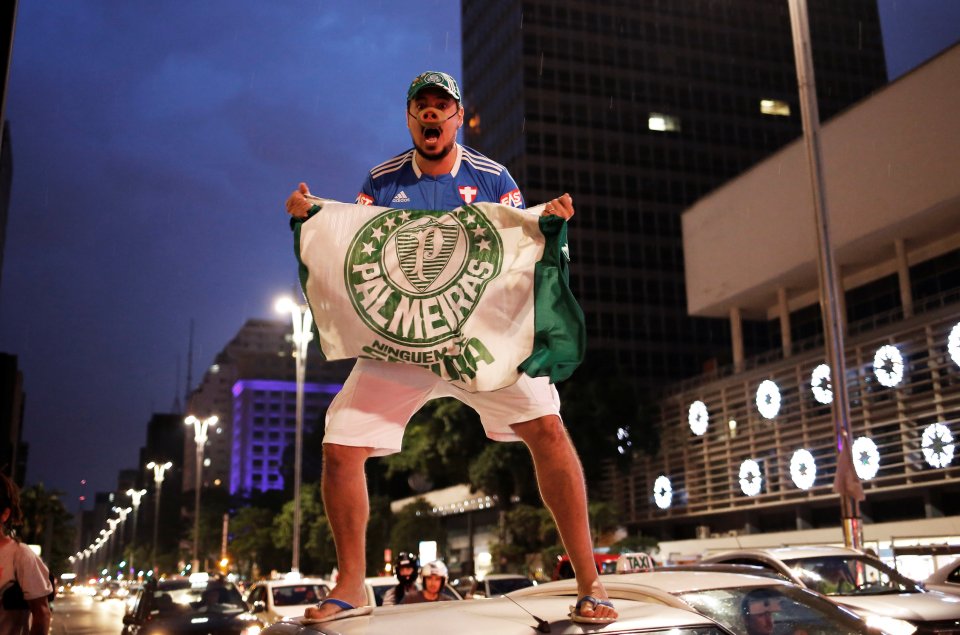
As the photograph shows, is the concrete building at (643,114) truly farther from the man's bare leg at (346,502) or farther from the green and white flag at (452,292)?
the green and white flag at (452,292)

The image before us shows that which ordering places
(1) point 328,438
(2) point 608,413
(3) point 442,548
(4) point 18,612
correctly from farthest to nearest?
(3) point 442,548 < (2) point 608,413 < (4) point 18,612 < (1) point 328,438

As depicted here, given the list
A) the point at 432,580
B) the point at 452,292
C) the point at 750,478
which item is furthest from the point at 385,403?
the point at 750,478

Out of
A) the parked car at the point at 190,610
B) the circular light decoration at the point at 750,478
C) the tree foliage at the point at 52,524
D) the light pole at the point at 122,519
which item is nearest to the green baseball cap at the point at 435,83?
the parked car at the point at 190,610

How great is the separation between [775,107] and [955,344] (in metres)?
60.1

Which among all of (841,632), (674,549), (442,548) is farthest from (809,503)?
(841,632)

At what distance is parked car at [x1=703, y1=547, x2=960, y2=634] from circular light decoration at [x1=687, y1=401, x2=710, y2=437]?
33373 mm

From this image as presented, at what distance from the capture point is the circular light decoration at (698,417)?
43.2 m

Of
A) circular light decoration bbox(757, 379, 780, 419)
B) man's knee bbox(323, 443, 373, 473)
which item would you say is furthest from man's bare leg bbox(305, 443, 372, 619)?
circular light decoration bbox(757, 379, 780, 419)

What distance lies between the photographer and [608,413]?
4528 cm

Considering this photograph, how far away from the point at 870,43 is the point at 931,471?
223ft

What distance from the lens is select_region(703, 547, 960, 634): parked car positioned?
814 cm

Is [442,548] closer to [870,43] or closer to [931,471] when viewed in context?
[931,471]

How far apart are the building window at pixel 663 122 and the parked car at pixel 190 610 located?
7205 cm

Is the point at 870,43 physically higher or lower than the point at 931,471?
higher
